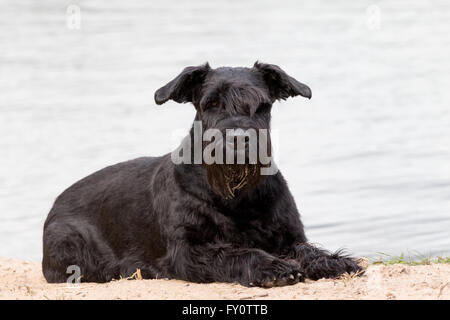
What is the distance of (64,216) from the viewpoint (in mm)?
9203

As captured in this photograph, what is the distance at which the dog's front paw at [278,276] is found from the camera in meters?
7.30

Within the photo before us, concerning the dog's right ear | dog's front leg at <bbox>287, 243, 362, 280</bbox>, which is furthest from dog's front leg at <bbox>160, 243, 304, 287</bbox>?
the dog's right ear

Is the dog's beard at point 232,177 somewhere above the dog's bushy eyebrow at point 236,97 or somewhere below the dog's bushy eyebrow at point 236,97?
below

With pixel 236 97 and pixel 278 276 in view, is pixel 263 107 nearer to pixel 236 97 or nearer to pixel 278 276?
pixel 236 97

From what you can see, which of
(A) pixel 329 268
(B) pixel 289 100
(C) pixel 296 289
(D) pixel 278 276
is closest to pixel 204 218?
(D) pixel 278 276

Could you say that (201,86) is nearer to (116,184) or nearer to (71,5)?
(116,184)

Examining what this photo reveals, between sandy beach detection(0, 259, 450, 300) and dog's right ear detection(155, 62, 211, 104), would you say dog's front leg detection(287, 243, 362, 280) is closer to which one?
sandy beach detection(0, 259, 450, 300)

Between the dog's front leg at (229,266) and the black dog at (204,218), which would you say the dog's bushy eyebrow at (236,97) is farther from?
the dog's front leg at (229,266)

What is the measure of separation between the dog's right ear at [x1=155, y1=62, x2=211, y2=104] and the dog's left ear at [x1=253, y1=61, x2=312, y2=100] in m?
0.47

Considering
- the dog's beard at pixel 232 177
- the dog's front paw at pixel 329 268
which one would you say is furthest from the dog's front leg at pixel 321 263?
the dog's beard at pixel 232 177

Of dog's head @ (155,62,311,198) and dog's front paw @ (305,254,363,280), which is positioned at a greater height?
dog's head @ (155,62,311,198)

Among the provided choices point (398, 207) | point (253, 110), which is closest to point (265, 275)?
point (253, 110)

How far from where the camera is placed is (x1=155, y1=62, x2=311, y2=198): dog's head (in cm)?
729

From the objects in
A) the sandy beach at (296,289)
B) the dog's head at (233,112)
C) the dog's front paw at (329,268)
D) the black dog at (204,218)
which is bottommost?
the sandy beach at (296,289)
